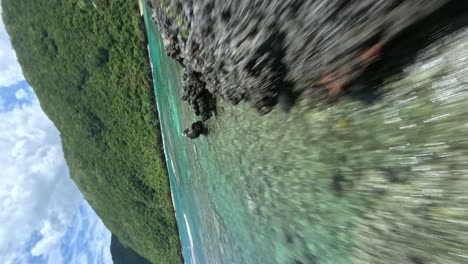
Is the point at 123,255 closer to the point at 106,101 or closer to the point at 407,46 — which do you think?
the point at 106,101

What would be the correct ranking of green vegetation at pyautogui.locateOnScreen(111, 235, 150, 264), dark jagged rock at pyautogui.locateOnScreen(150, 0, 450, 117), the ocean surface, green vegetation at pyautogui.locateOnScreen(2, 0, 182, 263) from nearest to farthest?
the ocean surface → dark jagged rock at pyautogui.locateOnScreen(150, 0, 450, 117) → green vegetation at pyautogui.locateOnScreen(2, 0, 182, 263) → green vegetation at pyautogui.locateOnScreen(111, 235, 150, 264)

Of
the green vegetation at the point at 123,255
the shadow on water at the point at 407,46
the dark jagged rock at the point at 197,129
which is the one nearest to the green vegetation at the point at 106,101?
the green vegetation at the point at 123,255

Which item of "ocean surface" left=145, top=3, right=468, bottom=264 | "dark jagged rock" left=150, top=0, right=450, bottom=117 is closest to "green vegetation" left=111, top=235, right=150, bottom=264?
"ocean surface" left=145, top=3, right=468, bottom=264

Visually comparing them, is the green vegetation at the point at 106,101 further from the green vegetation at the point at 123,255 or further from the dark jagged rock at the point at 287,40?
the dark jagged rock at the point at 287,40

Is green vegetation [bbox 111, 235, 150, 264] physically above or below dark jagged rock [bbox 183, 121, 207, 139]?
above

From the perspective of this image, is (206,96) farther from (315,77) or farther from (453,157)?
(453,157)

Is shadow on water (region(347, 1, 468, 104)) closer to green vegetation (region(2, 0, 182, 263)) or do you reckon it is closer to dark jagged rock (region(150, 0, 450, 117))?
dark jagged rock (region(150, 0, 450, 117))
